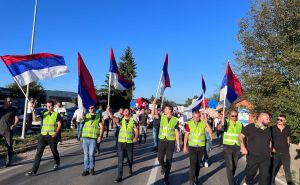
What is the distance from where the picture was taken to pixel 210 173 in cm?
1102

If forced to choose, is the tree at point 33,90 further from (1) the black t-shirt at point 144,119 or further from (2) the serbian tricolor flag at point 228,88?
(2) the serbian tricolor flag at point 228,88

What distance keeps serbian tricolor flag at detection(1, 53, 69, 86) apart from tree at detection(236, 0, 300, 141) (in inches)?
438

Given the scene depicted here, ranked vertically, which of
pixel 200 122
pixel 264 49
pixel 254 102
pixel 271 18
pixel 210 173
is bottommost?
pixel 210 173

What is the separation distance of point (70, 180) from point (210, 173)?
4.20 metres

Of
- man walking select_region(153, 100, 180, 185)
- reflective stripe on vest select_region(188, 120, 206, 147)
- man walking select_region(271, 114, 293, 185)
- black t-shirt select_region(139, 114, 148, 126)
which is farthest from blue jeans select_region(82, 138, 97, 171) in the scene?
black t-shirt select_region(139, 114, 148, 126)

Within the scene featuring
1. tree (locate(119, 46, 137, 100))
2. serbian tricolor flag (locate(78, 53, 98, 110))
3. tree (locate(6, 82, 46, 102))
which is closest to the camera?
serbian tricolor flag (locate(78, 53, 98, 110))

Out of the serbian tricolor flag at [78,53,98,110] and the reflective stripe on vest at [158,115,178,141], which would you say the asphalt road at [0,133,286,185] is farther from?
the serbian tricolor flag at [78,53,98,110]

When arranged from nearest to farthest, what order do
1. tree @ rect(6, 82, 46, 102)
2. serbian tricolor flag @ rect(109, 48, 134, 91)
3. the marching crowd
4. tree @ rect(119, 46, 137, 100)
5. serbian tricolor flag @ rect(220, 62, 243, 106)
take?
the marching crowd → serbian tricolor flag @ rect(220, 62, 243, 106) → serbian tricolor flag @ rect(109, 48, 134, 91) → tree @ rect(6, 82, 46, 102) → tree @ rect(119, 46, 137, 100)

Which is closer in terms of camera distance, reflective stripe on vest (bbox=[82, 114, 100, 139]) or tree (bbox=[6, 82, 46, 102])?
reflective stripe on vest (bbox=[82, 114, 100, 139])

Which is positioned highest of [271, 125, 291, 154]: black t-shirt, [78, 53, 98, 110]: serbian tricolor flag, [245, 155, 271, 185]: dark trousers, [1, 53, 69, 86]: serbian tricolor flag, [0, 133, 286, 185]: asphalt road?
[1, 53, 69, 86]: serbian tricolor flag

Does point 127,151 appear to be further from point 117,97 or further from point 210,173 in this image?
point 117,97

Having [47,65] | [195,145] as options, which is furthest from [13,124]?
[195,145]

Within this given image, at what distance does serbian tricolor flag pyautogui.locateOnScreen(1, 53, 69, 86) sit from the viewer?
10979 millimetres

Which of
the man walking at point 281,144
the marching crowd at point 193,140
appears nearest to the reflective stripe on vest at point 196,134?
the marching crowd at point 193,140
